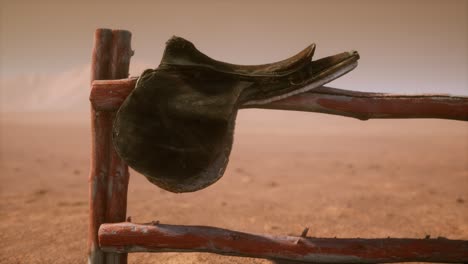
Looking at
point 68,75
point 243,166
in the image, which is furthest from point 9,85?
point 243,166

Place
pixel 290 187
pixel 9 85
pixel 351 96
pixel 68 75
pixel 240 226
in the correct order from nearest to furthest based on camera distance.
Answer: pixel 351 96
pixel 240 226
pixel 290 187
pixel 9 85
pixel 68 75

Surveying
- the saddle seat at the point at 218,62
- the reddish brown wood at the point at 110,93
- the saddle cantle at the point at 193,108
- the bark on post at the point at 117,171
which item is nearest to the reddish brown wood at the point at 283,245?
the bark on post at the point at 117,171

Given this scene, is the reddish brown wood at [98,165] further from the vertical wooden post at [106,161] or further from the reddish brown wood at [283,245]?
the reddish brown wood at [283,245]

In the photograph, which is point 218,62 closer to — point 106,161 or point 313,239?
point 106,161

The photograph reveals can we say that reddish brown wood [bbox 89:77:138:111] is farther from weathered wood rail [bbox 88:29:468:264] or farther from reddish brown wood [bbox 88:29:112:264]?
reddish brown wood [bbox 88:29:112:264]

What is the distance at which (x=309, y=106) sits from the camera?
1.88 meters

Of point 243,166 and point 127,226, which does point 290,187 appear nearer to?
point 243,166

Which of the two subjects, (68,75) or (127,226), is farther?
(68,75)

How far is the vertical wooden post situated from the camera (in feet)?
6.73

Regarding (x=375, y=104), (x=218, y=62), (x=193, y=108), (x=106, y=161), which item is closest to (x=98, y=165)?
(x=106, y=161)

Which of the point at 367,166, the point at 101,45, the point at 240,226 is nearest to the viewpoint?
the point at 101,45

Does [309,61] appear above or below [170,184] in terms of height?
above

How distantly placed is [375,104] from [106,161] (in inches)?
75.8

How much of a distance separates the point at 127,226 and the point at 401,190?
21.0 ft
